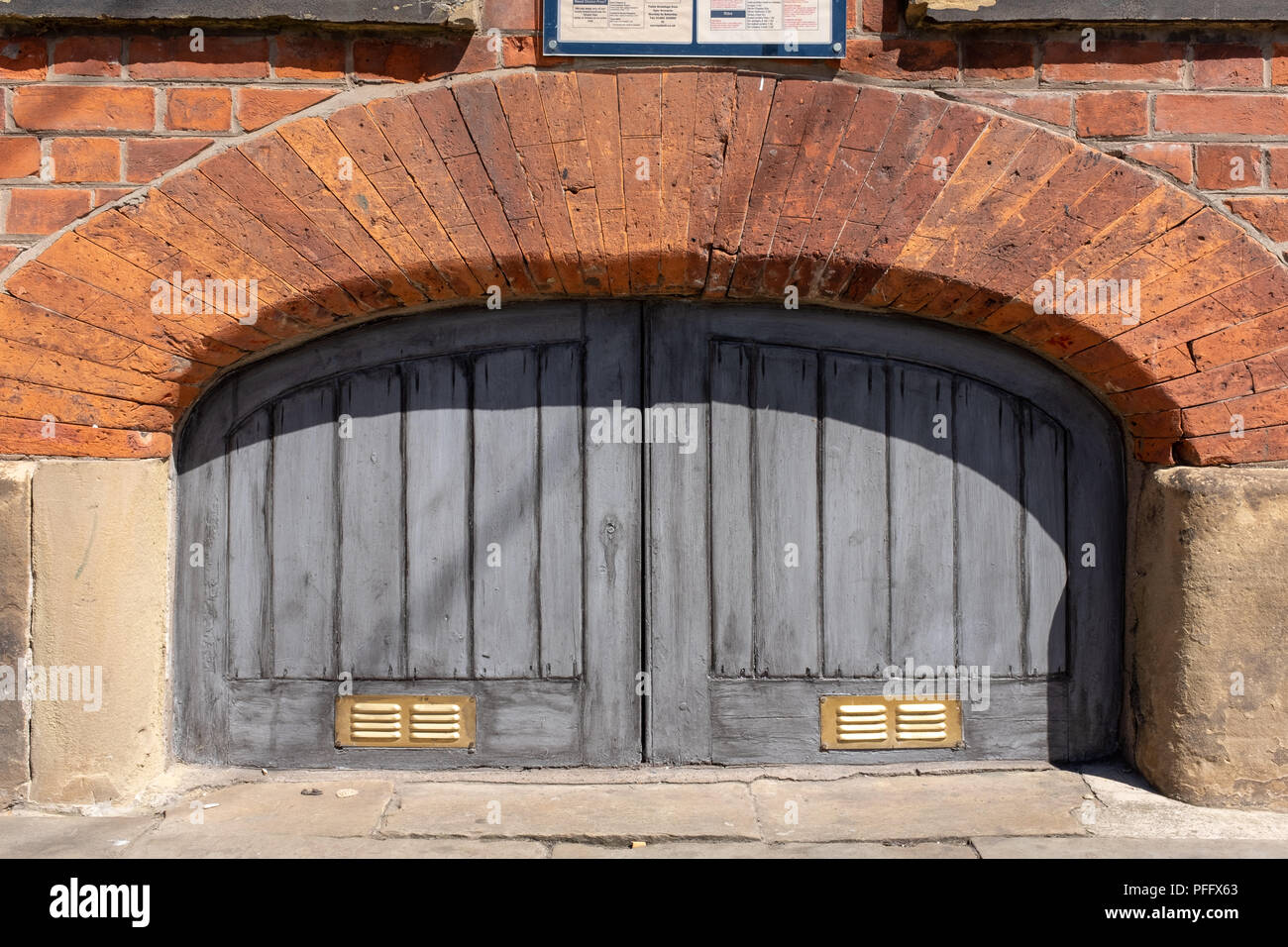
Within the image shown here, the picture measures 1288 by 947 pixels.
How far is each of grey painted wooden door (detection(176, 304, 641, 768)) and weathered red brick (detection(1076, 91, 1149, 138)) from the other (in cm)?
136

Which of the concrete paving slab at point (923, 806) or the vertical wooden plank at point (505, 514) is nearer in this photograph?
the concrete paving slab at point (923, 806)

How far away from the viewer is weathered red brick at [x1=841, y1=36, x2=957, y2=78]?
264 centimetres

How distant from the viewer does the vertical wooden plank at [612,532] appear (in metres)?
2.90

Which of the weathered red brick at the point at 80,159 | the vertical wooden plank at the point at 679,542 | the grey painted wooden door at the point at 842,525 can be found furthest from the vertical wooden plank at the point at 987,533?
the weathered red brick at the point at 80,159

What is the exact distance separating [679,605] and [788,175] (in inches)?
50.1

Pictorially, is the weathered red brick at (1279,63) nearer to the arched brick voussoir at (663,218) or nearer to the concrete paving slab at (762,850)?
the arched brick voussoir at (663,218)

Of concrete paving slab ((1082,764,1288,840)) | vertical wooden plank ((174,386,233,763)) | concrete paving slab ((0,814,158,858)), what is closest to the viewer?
concrete paving slab ((0,814,158,858))

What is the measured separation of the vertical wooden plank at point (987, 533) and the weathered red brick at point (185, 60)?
7.28 ft

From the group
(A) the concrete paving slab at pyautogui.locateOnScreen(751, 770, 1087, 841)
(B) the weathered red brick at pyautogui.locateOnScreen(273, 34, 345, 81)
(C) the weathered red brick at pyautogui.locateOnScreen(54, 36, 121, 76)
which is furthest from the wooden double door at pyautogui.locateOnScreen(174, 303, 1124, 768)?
(C) the weathered red brick at pyautogui.locateOnScreen(54, 36, 121, 76)

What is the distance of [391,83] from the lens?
2.63 m

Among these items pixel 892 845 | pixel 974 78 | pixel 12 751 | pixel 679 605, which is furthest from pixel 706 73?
pixel 12 751

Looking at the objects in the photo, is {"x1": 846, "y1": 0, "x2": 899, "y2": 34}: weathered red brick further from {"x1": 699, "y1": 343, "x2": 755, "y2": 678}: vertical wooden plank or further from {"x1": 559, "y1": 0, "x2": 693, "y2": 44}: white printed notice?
{"x1": 699, "y1": 343, "x2": 755, "y2": 678}: vertical wooden plank

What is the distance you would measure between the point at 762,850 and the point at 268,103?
2.37 m

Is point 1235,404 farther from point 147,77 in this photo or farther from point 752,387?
point 147,77
